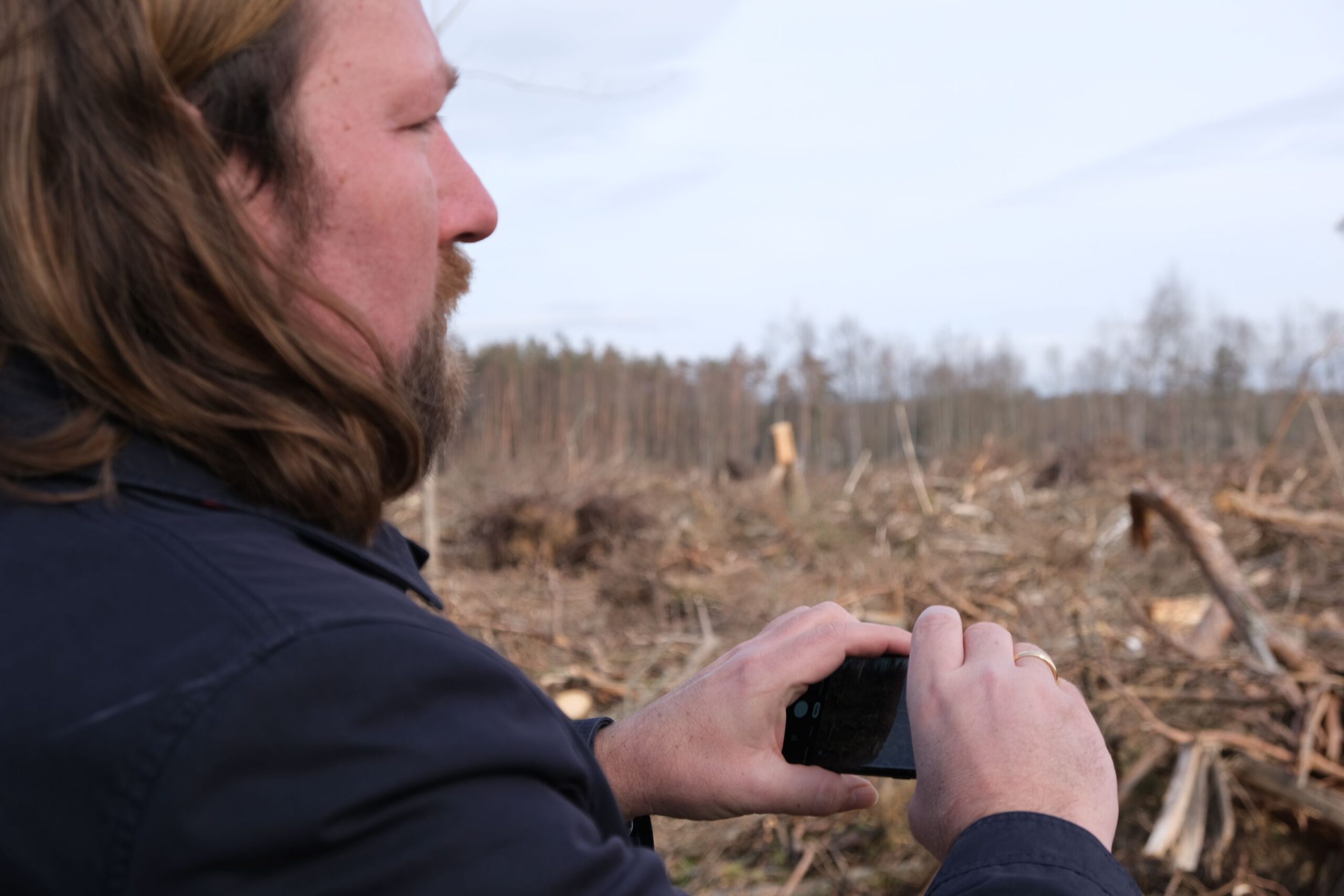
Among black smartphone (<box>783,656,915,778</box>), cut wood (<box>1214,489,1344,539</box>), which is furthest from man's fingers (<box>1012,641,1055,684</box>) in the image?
cut wood (<box>1214,489,1344,539</box>)

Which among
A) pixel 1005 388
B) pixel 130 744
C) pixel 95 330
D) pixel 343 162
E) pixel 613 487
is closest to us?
pixel 130 744

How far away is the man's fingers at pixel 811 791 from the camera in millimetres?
1251

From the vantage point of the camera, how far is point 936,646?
1141 mm

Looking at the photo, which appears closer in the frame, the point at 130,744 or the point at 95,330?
the point at 130,744

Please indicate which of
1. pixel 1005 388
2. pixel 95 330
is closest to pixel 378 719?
pixel 95 330

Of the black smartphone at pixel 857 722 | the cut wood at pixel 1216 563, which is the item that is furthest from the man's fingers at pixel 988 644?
the cut wood at pixel 1216 563

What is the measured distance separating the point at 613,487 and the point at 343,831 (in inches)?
544

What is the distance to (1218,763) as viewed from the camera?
4.21 metres

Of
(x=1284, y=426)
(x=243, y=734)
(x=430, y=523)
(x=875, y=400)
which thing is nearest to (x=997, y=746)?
(x=243, y=734)

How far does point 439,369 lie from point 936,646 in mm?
648

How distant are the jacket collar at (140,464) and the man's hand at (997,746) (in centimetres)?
61

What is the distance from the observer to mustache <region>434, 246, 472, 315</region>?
3.92ft

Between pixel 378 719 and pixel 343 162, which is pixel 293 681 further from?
pixel 343 162

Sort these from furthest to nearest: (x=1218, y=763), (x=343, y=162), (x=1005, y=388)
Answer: (x=1005, y=388)
(x=1218, y=763)
(x=343, y=162)
